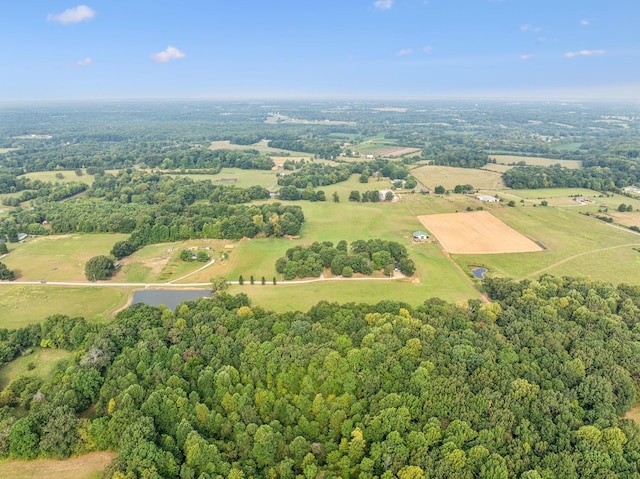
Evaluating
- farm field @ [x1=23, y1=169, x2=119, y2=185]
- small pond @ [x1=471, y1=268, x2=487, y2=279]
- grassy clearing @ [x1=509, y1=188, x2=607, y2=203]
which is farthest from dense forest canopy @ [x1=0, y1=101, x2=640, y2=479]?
farm field @ [x1=23, y1=169, x2=119, y2=185]

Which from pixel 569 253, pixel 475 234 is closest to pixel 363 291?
pixel 475 234

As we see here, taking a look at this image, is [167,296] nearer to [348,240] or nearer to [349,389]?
[348,240]

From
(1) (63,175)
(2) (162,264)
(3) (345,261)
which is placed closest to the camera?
(3) (345,261)

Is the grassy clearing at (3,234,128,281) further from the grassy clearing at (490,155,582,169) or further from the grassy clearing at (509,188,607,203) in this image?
the grassy clearing at (490,155,582,169)

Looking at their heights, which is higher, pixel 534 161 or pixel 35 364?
pixel 534 161

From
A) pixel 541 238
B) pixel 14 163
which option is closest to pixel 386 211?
pixel 541 238

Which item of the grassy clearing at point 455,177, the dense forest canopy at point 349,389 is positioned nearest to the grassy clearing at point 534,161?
the grassy clearing at point 455,177

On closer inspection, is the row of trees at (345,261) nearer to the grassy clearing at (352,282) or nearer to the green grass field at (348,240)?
the grassy clearing at (352,282)
